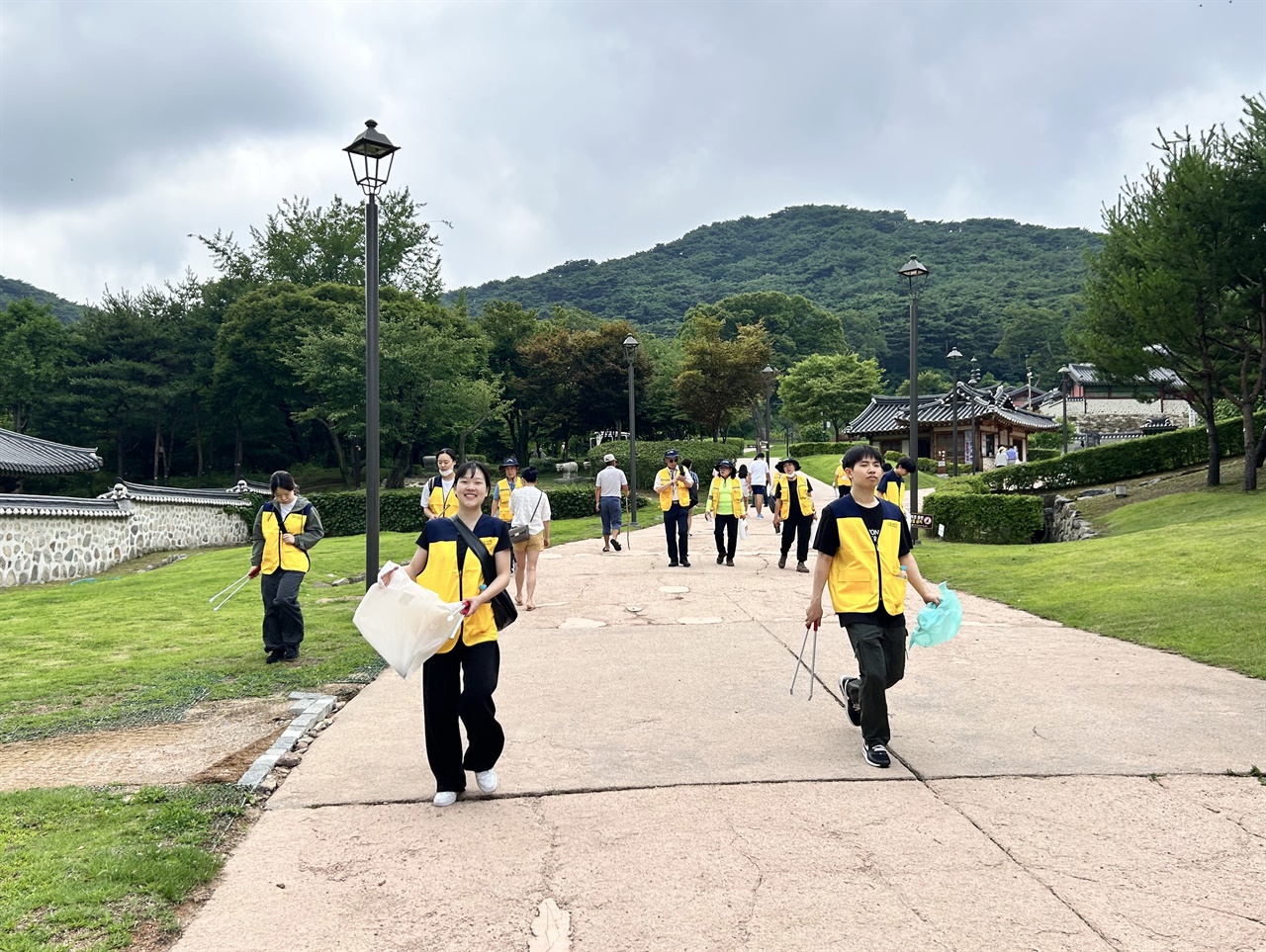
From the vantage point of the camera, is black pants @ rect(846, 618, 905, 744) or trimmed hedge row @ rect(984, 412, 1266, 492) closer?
black pants @ rect(846, 618, 905, 744)

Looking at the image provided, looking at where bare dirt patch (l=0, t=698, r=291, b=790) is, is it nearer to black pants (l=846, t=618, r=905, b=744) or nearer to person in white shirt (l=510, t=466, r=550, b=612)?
black pants (l=846, t=618, r=905, b=744)

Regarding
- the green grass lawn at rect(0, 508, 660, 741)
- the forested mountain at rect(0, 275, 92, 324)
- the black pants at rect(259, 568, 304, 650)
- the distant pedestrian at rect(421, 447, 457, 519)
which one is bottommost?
the green grass lawn at rect(0, 508, 660, 741)

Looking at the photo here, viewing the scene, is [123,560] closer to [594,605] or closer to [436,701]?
[594,605]

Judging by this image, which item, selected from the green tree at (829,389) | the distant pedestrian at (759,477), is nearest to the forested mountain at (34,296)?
the green tree at (829,389)

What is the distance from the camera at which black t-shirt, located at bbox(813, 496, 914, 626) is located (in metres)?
4.67

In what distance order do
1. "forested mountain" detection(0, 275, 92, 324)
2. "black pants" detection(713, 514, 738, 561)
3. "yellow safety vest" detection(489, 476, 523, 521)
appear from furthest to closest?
1. "forested mountain" detection(0, 275, 92, 324)
2. "black pants" detection(713, 514, 738, 561)
3. "yellow safety vest" detection(489, 476, 523, 521)

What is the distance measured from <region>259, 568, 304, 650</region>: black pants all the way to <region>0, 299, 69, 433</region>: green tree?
42.1m

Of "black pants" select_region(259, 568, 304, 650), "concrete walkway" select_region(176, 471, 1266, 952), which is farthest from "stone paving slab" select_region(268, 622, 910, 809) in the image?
"black pants" select_region(259, 568, 304, 650)

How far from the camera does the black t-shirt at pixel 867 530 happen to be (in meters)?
4.67

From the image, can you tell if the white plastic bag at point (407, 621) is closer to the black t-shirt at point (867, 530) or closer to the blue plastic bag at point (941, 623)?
the black t-shirt at point (867, 530)

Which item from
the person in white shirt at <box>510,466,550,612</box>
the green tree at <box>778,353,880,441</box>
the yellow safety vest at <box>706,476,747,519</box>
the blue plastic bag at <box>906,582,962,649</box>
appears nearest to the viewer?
the blue plastic bag at <box>906,582,962,649</box>

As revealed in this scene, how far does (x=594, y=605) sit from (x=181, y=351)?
4103cm

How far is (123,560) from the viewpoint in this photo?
1028 inches

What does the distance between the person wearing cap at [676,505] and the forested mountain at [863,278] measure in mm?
68708
